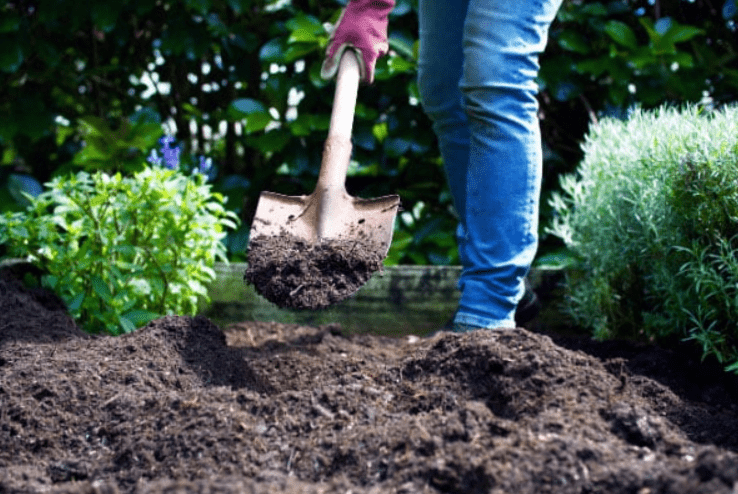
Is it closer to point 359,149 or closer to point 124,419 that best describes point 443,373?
point 124,419

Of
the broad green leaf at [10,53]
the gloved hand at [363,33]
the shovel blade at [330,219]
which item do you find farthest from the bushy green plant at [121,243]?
the broad green leaf at [10,53]

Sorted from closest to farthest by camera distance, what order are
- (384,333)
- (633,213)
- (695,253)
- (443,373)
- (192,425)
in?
(192,425) < (443,373) < (695,253) < (633,213) < (384,333)

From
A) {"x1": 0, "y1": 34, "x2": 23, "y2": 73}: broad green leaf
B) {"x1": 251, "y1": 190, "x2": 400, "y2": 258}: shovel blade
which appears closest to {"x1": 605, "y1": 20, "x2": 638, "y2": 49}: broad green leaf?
{"x1": 251, "y1": 190, "x2": 400, "y2": 258}: shovel blade

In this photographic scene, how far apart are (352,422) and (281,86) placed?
96.5 inches

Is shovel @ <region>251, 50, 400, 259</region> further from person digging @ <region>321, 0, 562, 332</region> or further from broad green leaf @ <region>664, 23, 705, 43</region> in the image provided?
broad green leaf @ <region>664, 23, 705, 43</region>

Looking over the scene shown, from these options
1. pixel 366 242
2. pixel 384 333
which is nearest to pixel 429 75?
pixel 366 242

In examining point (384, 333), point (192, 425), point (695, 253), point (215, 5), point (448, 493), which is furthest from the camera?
point (215, 5)

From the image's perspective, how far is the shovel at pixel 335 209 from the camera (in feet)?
7.68

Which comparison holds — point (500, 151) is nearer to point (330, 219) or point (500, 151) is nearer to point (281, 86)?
point (330, 219)

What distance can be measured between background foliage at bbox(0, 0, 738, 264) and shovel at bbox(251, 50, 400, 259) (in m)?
1.17

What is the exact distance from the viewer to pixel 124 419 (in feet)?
5.57

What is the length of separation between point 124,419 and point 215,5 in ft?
8.70

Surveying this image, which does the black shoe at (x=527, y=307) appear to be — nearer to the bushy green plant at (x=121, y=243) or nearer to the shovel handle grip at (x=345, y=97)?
the shovel handle grip at (x=345, y=97)

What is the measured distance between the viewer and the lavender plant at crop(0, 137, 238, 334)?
2.70m
